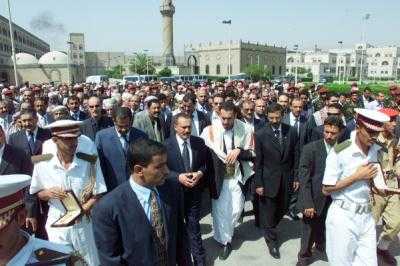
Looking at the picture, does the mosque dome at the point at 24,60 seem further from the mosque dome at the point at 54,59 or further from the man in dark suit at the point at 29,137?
the man in dark suit at the point at 29,137

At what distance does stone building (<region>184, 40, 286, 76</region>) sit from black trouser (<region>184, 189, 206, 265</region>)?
302 ft

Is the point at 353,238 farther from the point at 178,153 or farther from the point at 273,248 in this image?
the point at 178,153

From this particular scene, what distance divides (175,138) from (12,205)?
3.13m

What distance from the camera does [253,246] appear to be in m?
5.59

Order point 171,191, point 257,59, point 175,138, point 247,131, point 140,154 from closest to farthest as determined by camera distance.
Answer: point 140,154 < point 171,191 < point 175,138 < point 247,131 < point 257,59

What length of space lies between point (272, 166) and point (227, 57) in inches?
3770

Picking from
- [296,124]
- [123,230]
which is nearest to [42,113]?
[296,124]

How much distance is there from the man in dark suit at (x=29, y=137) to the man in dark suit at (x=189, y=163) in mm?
1886

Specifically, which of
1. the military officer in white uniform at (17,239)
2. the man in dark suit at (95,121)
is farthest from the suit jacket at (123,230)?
the man in dark suit at (95,121)

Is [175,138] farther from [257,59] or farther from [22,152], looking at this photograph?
[257,59]

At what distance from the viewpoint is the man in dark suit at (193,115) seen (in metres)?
7.20

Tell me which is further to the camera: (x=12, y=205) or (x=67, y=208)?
(x=67, y=208)

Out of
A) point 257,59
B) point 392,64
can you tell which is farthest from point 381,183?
point 392,64

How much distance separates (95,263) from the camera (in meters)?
4.04
